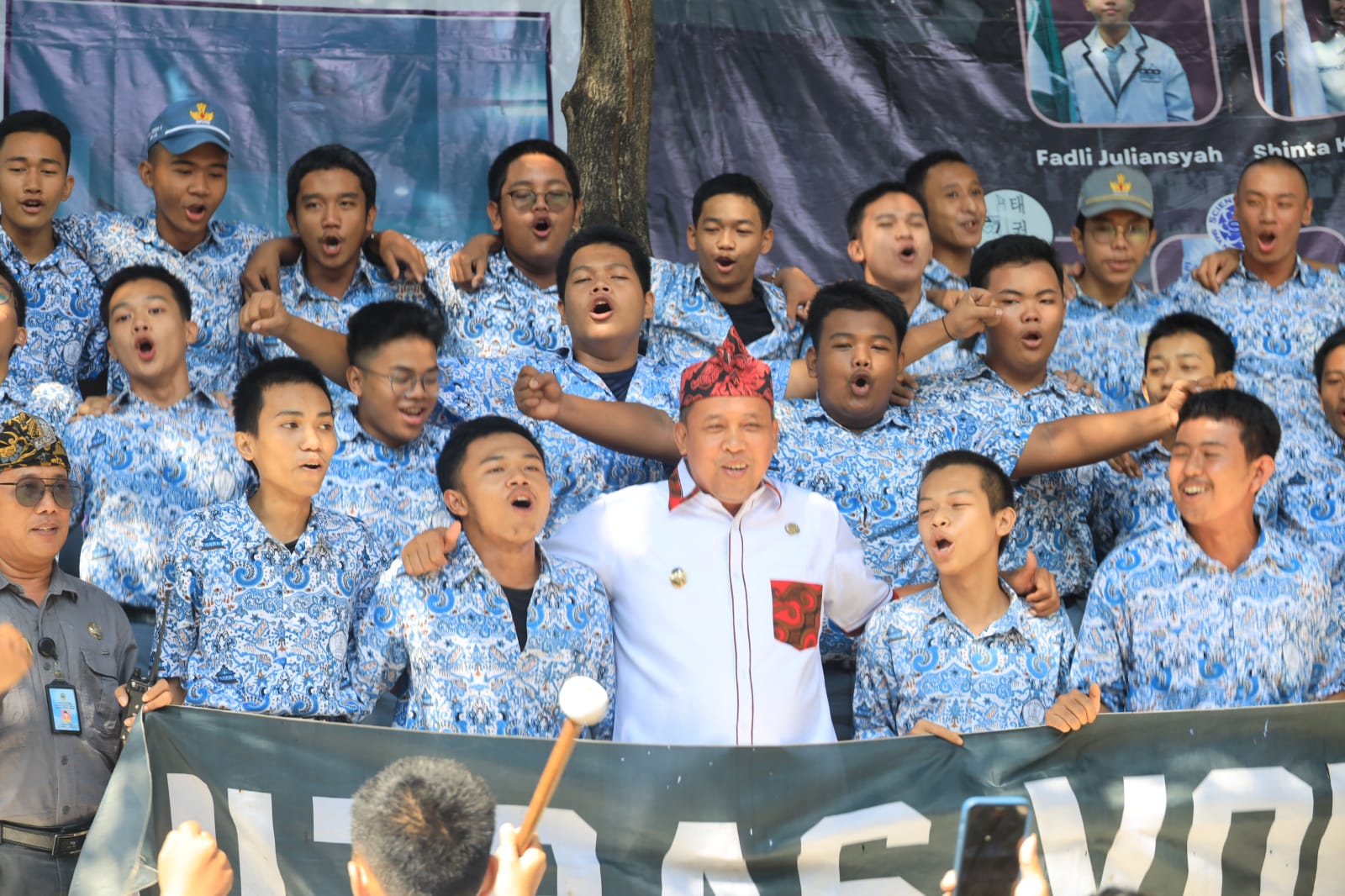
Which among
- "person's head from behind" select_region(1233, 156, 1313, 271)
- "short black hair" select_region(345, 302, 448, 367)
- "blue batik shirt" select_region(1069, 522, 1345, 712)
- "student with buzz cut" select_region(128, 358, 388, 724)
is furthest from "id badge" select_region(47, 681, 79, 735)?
"person's head from behind" select_region(1233, 156, 1313, 271)

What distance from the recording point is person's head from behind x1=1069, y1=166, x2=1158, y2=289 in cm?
666

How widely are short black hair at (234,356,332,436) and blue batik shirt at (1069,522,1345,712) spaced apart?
2.29 meters

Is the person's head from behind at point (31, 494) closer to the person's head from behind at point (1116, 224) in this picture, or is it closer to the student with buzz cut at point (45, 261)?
the student with buzz cut at point (45, 261)

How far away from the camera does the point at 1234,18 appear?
309 inches

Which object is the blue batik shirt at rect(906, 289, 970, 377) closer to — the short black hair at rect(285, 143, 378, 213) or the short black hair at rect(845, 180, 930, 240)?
the short black hair at rect(845, 180, 930, 240)

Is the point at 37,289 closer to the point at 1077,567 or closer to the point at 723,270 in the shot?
the point at 723,270

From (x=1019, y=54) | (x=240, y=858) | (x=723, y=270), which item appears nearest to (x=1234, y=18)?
(x=1019, y=54)

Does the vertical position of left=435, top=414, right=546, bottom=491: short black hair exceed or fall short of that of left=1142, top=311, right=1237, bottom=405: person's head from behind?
it falls short

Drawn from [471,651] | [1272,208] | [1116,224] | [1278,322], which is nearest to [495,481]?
[471,651]

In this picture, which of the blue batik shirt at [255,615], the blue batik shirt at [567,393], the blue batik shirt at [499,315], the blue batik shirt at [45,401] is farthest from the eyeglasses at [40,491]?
the blue batik shirt at [499,315]

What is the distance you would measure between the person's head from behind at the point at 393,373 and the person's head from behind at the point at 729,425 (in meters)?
0.84

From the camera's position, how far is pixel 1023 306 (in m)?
6.02

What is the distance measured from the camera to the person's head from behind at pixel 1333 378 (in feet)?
19.8

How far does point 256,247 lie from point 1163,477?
3231 mm
